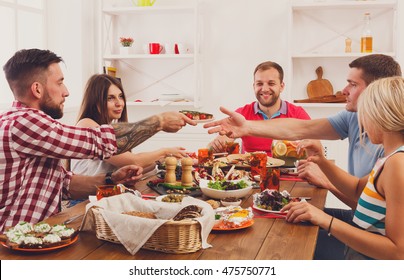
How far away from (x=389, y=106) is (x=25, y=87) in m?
1.40

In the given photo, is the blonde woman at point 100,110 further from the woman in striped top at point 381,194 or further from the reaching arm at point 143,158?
the woman in striped top at point 381,194

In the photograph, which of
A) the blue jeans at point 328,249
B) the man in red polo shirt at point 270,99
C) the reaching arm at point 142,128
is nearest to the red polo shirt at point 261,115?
the man in red polo shirt at point 270,99

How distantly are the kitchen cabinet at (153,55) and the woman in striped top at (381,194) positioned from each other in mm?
2894

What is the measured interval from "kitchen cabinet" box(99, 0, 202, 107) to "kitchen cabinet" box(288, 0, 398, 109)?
31.9 inches

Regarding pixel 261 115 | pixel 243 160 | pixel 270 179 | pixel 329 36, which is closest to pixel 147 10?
pixel 261 115

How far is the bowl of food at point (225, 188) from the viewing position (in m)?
2.10

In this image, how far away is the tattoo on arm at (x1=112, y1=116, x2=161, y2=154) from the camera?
2.15 meters

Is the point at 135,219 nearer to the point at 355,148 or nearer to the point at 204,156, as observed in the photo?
the point at 204,156

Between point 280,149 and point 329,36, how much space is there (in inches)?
73.3

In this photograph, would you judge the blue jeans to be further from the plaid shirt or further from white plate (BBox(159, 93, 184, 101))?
white plate (BBox(159, 93, 184, 101))

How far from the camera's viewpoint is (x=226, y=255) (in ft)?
4.83

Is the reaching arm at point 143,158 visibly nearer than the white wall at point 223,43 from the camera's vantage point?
Yes

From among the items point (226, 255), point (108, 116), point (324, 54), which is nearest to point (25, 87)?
point (108, 116)
